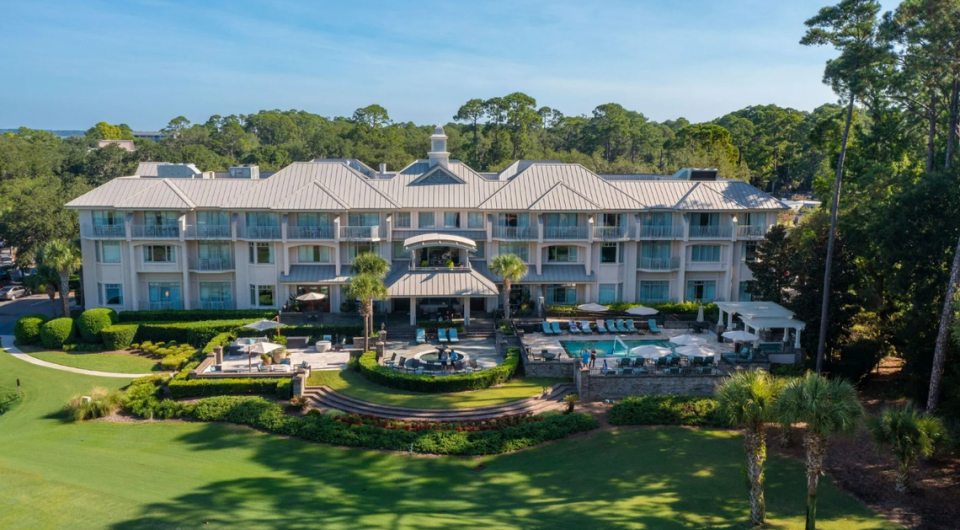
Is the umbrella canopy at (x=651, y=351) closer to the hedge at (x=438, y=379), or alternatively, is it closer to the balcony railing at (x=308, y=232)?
the hedge at (x=438, y=379)

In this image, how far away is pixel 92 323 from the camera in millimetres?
Answer: 42156

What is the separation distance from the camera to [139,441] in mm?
28953

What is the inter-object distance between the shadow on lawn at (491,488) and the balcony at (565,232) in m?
19.2

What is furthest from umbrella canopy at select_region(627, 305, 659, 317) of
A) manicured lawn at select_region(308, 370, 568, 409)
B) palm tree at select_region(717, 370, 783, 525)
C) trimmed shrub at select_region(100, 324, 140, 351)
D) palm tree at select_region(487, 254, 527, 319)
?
trimmed shrub at select_region(100, 324, 140, 351)

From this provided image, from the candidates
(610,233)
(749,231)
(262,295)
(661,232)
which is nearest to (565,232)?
(610,233)

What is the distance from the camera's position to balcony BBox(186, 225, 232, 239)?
148 ft

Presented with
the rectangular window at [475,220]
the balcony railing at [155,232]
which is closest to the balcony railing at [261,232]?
the balcony railing at [155,232]

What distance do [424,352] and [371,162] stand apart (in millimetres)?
59166

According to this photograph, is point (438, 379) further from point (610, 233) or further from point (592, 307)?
point (610, 233)

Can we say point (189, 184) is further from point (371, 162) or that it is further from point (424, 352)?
point (371, 162)

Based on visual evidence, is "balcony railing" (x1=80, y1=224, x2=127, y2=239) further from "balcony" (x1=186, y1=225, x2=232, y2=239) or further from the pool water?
the pool water

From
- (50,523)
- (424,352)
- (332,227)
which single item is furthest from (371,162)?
(50,523)

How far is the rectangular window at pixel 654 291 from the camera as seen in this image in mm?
47844

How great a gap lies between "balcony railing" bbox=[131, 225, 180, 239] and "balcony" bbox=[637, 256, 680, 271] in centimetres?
3221
